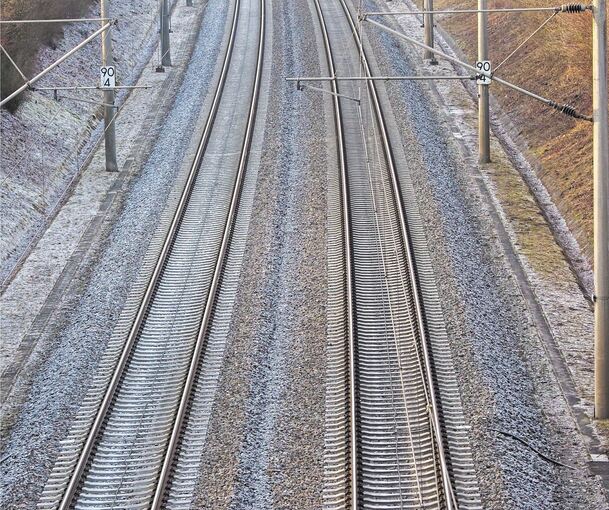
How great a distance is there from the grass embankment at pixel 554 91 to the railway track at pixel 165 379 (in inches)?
282

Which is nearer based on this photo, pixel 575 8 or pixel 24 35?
pixel 575 8

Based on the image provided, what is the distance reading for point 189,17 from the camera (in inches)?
1773

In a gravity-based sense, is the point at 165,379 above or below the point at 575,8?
below

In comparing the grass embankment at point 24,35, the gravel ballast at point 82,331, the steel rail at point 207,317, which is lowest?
the gravel ballast at point 82,331

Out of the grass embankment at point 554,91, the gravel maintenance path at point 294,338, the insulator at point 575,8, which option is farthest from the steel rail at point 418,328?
the insulator at point 575,8

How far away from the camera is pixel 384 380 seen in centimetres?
1580

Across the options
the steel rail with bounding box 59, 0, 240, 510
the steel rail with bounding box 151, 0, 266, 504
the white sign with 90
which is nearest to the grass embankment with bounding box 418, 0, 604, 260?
the steel rail with bounding box 151, 0, 266, 504

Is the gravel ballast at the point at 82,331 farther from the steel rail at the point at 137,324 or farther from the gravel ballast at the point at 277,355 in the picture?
the gravel ballast at the point at 277,355

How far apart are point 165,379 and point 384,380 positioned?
10.2ft

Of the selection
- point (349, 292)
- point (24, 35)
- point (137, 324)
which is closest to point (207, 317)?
point (137, 324)

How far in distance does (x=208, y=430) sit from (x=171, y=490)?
1.51 metres

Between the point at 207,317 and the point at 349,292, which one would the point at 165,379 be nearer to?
the point at 207,317

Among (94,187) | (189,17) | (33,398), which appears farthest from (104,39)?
(189,17)

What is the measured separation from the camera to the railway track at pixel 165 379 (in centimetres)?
1327
